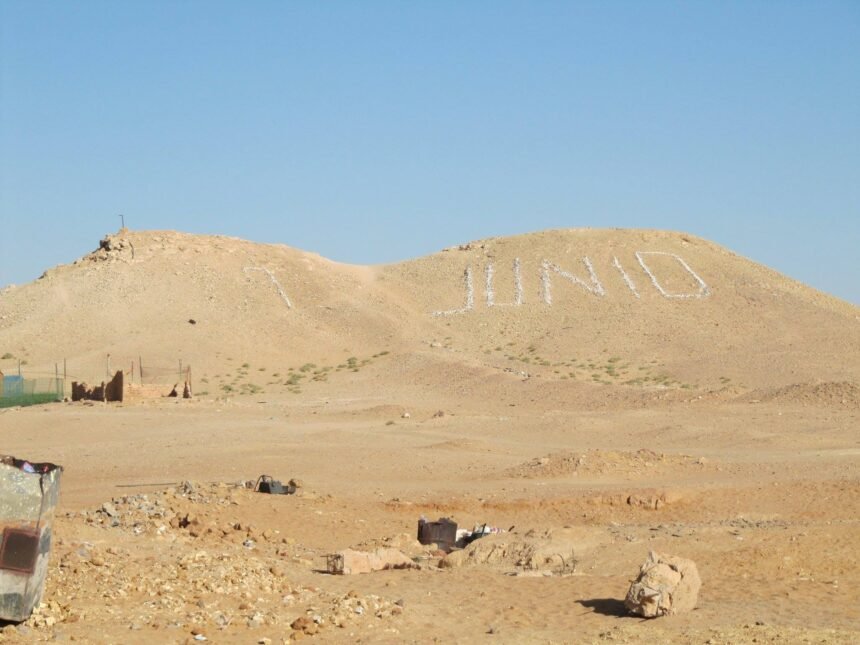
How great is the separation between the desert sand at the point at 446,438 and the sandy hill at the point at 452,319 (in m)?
0.24

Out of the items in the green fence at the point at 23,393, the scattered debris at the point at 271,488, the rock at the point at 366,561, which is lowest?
the rock at the point at 366,561

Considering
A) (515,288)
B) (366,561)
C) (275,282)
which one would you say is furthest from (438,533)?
(515,288)

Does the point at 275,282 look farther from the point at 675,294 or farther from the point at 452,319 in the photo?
the point at 675,294

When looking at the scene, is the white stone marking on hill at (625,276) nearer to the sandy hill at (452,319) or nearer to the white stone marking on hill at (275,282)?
the sandy hill at (452,319)

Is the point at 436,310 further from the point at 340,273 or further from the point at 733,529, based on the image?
the point at 733,529

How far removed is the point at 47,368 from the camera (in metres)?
51.8

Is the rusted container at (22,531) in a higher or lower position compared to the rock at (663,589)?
higher

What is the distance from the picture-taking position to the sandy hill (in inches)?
1932

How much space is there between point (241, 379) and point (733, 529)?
121 ft

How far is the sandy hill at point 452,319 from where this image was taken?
161 ft

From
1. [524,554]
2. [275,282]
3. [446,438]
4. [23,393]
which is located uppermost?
[275,282]

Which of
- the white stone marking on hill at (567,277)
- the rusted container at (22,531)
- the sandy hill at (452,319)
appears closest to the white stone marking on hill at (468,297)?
the sandy hill at (452,319)

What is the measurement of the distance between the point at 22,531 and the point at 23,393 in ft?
105

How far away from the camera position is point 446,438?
3078cm
